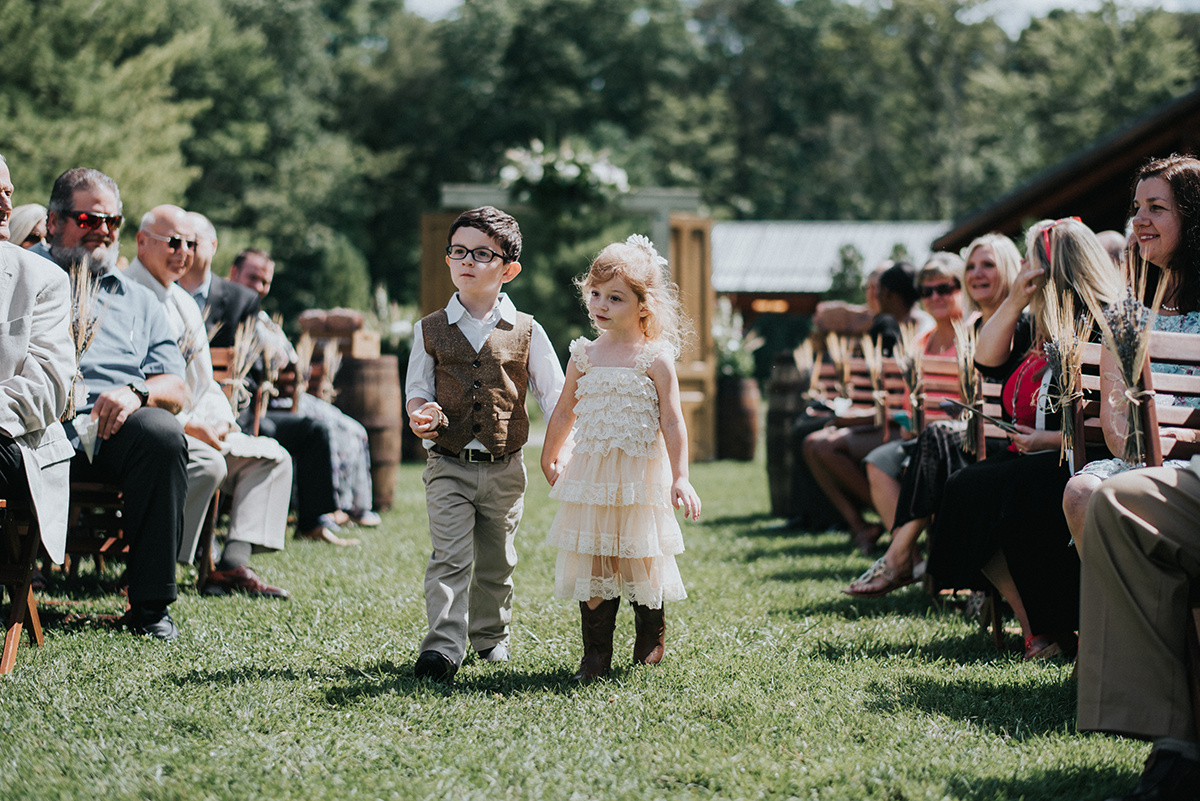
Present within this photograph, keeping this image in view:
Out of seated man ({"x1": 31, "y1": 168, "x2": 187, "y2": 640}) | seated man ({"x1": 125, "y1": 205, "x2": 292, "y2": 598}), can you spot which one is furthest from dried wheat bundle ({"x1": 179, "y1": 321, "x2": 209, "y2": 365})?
seated man ({"x1": 31, "y1": 168, "x2": 187, "y2": 640})

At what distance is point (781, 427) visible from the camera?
859 cm

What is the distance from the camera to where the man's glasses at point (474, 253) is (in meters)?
3.83

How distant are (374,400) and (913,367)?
4.17 m

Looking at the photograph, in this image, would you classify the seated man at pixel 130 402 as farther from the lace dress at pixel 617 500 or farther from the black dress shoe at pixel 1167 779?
the black dress shoe at pixel 1167 779

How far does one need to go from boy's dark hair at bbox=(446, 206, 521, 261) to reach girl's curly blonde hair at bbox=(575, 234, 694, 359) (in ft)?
1.01

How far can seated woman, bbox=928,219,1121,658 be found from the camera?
3.99 m

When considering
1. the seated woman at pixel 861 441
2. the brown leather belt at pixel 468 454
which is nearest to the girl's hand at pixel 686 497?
the brown leather belt at pixel 468 454

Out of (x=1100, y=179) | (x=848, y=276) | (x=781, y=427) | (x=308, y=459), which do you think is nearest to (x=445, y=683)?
(x=308, y=459)

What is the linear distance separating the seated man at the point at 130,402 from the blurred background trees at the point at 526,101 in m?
19.1

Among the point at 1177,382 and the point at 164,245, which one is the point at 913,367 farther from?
the point at 164,245

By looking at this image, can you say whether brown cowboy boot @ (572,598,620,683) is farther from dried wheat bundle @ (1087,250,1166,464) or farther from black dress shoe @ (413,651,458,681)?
dried wheat bundle @ (1087,250,1166,464)

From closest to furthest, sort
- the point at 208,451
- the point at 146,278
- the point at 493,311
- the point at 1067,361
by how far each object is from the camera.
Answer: the point at 1067,361 → the point at 493,311 → the point at 208,451 → the point at 146,278

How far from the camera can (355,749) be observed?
2902 millimetres

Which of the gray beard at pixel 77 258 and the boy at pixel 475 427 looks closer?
the boy at pixel 475 427
